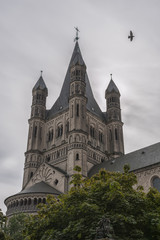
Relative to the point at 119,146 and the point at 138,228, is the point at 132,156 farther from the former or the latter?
the point at 138,228

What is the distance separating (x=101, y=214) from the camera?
58.8ft

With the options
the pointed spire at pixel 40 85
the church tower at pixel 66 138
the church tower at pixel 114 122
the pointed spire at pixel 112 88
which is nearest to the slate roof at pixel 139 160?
the church tower at pixel 66 138

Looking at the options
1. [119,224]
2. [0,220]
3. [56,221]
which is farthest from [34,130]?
[119,224]

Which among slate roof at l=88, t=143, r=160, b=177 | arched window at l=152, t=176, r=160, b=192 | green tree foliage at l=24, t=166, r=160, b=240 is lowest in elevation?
green tree foliage at l=24, t=166, r=160, b=240

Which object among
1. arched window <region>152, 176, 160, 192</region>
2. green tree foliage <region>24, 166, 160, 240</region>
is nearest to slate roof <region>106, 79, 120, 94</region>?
arched window <region>152, 176, 160, 192</region>

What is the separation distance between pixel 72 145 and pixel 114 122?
16.2 meters

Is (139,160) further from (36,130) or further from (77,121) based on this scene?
(36,130)

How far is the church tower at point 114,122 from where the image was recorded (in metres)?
59.2

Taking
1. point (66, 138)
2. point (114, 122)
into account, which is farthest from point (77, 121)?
point (114, 122)

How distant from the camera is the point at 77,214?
18.6 m

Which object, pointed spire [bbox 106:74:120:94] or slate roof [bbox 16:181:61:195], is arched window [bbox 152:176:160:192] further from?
pointed spire [bbox 106:74:120:94]

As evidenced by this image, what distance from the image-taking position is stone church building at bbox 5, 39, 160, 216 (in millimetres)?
42344

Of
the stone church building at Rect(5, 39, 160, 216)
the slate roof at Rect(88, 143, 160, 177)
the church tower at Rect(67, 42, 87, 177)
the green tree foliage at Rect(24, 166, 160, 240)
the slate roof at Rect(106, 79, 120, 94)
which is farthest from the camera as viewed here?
the slate roof at Rect(106, 79, 120, 94)

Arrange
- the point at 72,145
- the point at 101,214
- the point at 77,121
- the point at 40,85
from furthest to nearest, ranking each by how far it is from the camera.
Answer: the point at 40,85 → the point at 77,121 → the point at 72,145 → the point at 101,214
